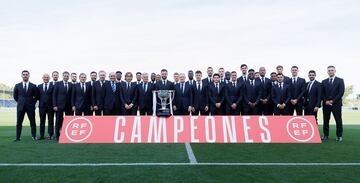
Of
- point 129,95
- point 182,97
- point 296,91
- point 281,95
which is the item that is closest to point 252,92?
point 281,95

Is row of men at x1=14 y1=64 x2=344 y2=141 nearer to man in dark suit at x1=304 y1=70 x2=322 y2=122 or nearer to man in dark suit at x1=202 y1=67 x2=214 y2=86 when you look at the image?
man in dark suit at x1=304 y1=70 x2=322 y2=122

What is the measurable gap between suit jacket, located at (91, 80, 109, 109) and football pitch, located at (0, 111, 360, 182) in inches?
83.7

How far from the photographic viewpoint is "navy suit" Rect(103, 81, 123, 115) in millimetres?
10586

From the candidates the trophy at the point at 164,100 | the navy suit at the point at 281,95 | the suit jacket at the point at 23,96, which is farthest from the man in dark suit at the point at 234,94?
the suit jacket at the point at 23,96

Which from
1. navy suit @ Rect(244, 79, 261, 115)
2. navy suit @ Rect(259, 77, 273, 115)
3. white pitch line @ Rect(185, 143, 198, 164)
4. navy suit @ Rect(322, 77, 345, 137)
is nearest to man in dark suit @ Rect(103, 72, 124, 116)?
white pitch line @ Rect(185, 143, 198, 164)

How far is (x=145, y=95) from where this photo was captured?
421 inches

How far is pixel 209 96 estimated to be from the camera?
1052cm

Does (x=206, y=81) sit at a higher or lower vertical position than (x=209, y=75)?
lower

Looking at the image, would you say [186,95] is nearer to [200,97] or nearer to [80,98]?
[200,97]

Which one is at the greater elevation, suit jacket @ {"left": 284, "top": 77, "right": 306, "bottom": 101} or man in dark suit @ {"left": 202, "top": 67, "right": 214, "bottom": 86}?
man in dark suit @ {"left": 202, "top": 67, "right": 214, "bottom": 86}

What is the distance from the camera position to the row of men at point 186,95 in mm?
10258

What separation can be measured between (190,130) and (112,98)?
122 inches
